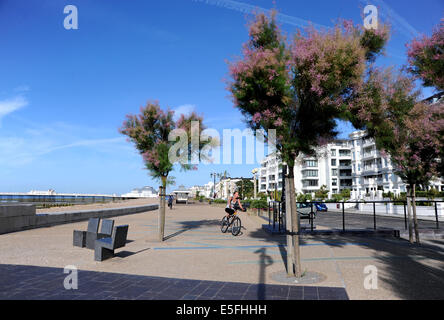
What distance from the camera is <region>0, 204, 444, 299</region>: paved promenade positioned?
502 cm

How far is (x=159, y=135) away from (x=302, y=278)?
24.8 feet

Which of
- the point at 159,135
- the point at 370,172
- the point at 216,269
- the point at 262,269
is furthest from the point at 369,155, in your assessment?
the point at 216,269

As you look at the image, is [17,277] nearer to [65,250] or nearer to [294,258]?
[65,250]

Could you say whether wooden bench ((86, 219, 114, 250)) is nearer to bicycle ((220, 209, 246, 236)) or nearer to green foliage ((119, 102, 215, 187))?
green foliage ((119, 102, 215, 187))

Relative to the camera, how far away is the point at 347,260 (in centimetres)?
759

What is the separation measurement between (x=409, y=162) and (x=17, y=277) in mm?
11079

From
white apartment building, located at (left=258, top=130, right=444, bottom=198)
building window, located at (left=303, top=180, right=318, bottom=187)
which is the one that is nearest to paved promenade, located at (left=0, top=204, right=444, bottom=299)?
white apartment building, located at (left=258, top=130, right=444, bottom=198)

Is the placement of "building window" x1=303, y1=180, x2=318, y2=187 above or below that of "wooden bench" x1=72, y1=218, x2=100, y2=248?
above

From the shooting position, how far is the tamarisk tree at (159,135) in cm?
1119

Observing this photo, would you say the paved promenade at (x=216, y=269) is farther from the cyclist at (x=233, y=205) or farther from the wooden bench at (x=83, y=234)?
the cyclist at (x=233, y=205)

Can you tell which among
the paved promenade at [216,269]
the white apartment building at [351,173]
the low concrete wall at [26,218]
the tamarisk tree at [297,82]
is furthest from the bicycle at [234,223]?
the white apartment building at [351,173]

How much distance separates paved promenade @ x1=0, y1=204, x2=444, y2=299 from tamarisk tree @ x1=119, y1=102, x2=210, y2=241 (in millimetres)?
2591
